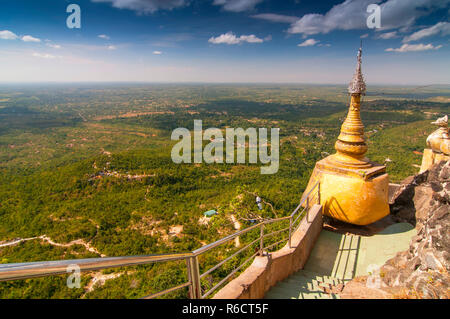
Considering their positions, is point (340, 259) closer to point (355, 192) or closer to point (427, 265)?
point (355, 192)

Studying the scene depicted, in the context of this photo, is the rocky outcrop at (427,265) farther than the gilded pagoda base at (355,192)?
No

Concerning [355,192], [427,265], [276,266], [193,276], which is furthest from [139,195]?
[427,265]

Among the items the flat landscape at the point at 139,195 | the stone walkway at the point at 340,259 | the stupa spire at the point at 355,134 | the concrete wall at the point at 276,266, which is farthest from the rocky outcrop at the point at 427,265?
the flat landscape at the point at 139,195

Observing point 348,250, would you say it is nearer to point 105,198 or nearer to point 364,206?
point 364,206

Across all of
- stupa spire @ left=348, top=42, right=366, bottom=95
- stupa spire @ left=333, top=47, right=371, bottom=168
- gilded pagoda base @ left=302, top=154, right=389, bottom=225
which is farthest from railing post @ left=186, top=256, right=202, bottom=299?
stupa spire @ left=348, top=42, right=366, bottom=95

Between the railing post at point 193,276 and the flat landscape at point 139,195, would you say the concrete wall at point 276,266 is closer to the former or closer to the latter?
the railing post at point 193,276

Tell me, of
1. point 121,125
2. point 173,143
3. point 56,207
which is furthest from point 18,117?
point 56,207
